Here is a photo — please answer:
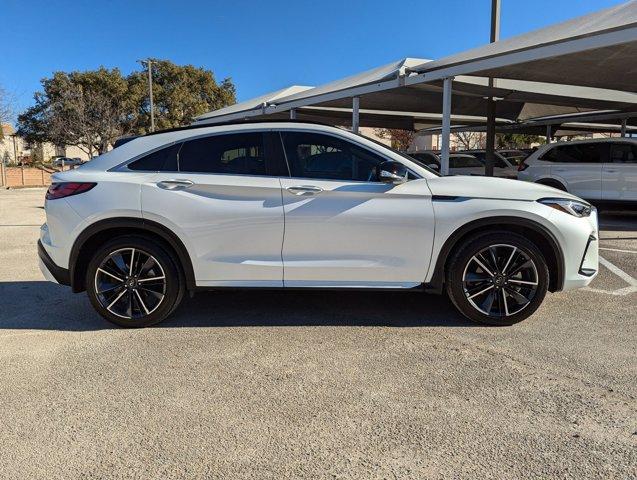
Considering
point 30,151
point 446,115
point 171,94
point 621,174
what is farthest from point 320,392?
point 30,151

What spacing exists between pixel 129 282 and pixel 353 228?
1.90m

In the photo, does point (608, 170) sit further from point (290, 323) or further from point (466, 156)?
point (290, 323)

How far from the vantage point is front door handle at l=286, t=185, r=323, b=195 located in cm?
418

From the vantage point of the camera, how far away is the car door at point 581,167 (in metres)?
10.9

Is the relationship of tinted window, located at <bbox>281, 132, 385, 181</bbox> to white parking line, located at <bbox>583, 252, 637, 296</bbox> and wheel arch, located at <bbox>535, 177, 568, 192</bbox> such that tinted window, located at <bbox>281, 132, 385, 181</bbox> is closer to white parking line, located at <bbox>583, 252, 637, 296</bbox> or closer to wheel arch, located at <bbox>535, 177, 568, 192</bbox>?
white parking line, located at <bbox>583, 252, 637, 296</bbox>

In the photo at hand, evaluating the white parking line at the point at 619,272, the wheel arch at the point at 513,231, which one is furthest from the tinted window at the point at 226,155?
the white parking line at the point at 619,272

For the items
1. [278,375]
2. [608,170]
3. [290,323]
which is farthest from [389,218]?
[608,170]

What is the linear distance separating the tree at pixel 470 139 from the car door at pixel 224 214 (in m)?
43.3

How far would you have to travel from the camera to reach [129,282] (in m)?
4.31

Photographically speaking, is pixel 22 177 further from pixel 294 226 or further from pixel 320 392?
pixel 320 392

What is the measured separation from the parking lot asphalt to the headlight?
3.10 feet

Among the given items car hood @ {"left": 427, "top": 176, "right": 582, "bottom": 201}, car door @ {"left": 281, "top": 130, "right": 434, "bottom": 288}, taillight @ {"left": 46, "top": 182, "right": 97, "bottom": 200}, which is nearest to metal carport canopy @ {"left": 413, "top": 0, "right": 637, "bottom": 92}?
car hood @ {"left": 427, "top": 176, "right": 582, "bottom": 201}

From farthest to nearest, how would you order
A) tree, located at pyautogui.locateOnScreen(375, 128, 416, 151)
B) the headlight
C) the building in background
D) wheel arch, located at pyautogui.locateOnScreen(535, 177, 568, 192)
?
tree, located at pyautogui.locateOnScreen(375, 128, 416, 151) → the building in background → wheel arch, located at pyautogui.locateOnScreen(535, 177, 568, 192) → the headlight

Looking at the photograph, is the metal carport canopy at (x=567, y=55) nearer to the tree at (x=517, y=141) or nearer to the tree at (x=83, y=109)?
the tree at (x=83, y=109)
